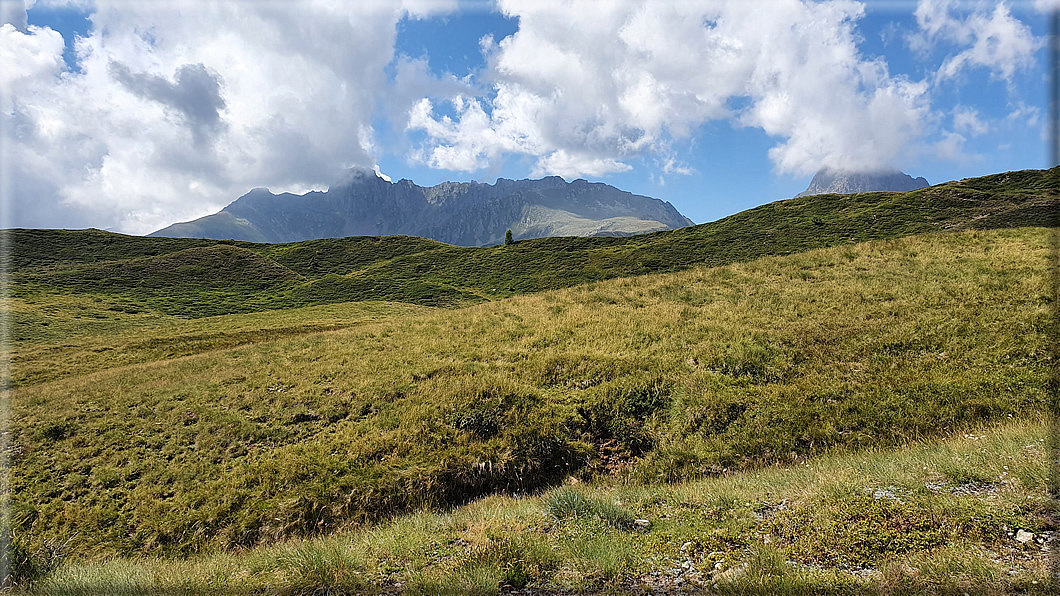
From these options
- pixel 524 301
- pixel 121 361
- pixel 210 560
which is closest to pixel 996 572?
pixel 210 560

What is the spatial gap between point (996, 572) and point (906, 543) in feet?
3.78

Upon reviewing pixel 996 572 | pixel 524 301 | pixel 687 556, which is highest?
pixel 524 301

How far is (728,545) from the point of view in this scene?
6770 mm

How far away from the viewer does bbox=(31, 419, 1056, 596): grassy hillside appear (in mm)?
5477

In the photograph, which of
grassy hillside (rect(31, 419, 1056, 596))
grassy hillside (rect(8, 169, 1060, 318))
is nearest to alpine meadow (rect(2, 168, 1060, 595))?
grassy hillside (rect(31, 419, 1056, 596))

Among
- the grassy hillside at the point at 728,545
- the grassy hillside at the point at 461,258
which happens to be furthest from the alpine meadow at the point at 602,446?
the grassy hillside at the point at 461,258

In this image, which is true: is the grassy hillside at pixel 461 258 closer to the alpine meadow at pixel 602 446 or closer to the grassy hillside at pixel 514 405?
the alpine meadow at pixel 602 446

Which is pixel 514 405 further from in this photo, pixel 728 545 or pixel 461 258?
pixel 461 258

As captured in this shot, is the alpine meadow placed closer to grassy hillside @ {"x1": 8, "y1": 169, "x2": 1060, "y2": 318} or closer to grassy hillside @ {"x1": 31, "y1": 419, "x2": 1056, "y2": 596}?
grassy hillside @ {"x1": 31, "y1": 419, "x2": 1056, "y2": 596}

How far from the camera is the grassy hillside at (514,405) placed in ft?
37.3

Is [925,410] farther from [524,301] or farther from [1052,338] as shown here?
[524,301]

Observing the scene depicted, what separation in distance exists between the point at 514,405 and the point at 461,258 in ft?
290

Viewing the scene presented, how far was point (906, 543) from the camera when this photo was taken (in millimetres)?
6012

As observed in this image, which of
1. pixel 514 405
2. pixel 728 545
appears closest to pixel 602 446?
pixel 514 405
